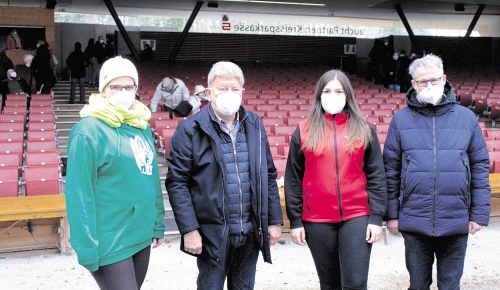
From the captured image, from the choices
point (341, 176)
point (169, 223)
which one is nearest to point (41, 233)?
point (169, 223)

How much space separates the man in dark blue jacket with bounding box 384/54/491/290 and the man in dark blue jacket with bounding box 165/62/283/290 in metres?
0.77

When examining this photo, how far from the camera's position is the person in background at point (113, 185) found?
2270mm

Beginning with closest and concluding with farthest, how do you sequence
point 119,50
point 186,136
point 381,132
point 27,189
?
point 186,136
point 27,189
point 381,132
point 119,50

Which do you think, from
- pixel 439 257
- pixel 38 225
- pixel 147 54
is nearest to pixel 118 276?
pixel 439 257

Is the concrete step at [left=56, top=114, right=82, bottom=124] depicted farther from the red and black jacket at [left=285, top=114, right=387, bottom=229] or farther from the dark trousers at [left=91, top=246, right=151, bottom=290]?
the dark trousers at [left=91, top=246, right=151, bottom=290]

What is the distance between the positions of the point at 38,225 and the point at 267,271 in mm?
2283

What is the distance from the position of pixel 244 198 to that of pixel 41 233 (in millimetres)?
3237

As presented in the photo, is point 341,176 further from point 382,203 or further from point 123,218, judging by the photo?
point 123,218

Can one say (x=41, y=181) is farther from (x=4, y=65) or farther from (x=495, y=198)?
(x=4, y=65)

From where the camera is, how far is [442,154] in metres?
2.90

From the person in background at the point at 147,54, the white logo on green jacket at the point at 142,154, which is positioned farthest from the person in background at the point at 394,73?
the white logo on green jacket at the point at 142,154

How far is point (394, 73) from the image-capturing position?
17.6 metres

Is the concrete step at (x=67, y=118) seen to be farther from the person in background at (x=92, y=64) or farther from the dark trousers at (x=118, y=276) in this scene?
the dark trousers at (x=118, y=276)

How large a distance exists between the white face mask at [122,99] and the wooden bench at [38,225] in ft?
8.60
